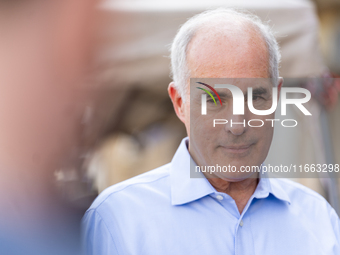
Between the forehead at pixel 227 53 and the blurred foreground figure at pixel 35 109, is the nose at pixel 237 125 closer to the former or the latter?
the forehead at pixel 227 53

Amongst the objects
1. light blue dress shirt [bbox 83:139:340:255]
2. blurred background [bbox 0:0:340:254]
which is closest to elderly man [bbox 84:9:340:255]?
light blue dress shirt [bbox 83:139:340:255]

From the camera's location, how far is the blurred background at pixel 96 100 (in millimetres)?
361

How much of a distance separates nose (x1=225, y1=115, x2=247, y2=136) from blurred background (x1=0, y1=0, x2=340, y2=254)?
7.7 inches

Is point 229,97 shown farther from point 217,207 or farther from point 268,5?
point 268,5

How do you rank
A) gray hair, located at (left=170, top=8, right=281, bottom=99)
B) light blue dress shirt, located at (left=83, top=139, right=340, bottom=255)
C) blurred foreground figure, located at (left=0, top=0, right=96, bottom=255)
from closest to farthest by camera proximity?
blurred foreground figure, located at (left=0, top=0, right=96, bottom=255) < light blue dress shirt, located at (left=83, top=139, right=340, bottom=255) < gray hair, located at (left=170, top=8, right=281, bottom=99)

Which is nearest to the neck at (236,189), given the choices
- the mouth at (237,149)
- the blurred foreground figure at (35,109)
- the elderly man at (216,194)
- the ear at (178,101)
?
the elderly man at (216,194)

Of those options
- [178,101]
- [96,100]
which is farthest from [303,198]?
[96,100]

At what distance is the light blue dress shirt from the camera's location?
772mm

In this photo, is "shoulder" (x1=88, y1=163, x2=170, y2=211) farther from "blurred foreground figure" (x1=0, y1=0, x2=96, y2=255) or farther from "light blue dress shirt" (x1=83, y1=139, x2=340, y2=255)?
"blurred foreground figure" (x1=0, y1=0, x2=96, y2=255)

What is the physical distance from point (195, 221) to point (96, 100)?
549 millimetres

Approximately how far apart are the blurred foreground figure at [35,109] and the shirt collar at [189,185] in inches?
19.2

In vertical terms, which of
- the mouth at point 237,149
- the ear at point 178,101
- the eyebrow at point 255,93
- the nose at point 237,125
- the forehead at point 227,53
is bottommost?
the mouth at point 237,149

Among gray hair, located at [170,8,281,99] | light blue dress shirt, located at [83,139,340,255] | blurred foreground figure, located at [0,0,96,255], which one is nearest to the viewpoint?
blurred foreground figure, located at [0,0,96,255]

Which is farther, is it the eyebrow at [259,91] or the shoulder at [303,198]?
the shoulder at [303,198]
